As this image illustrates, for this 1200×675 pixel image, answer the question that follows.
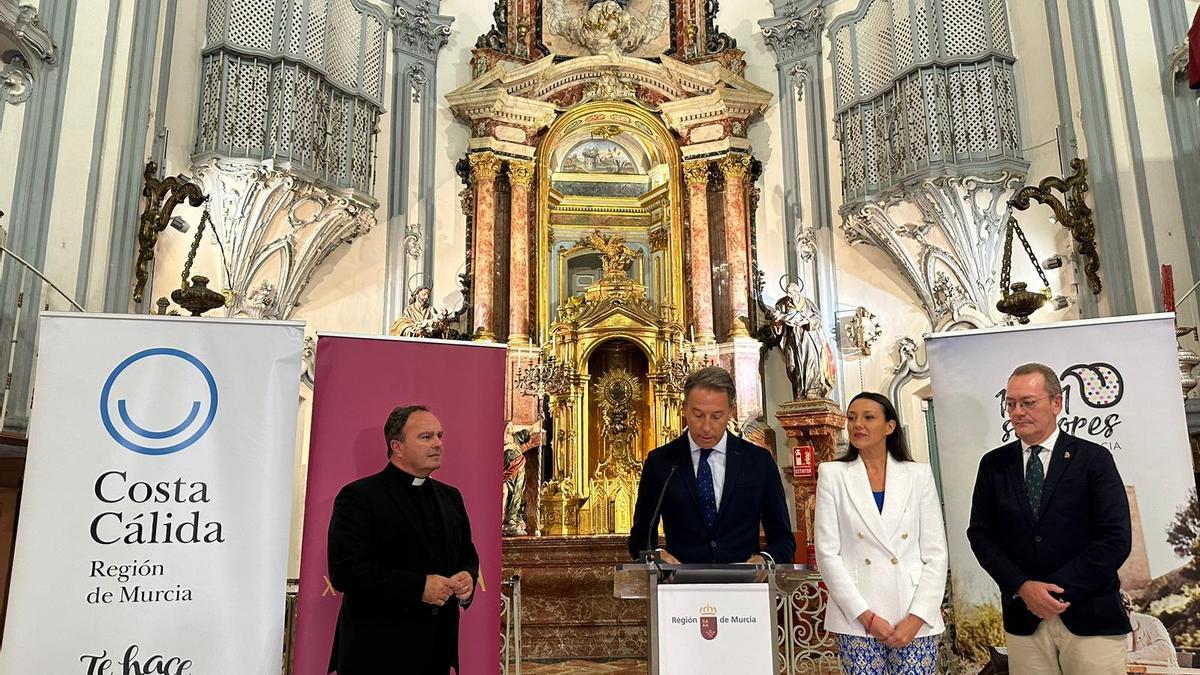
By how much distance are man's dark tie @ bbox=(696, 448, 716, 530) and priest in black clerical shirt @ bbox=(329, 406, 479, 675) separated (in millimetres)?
872

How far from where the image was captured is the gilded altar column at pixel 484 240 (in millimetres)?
9359

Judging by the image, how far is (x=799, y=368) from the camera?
8461 mm

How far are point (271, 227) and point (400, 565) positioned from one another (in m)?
6.02

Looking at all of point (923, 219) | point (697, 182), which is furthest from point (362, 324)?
point (923, 219)

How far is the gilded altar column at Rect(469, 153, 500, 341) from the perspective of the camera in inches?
368

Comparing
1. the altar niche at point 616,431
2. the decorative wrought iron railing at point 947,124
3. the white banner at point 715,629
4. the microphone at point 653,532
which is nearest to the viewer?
the white banner at point 715,629

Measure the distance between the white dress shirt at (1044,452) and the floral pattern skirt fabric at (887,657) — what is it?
0.71 meters

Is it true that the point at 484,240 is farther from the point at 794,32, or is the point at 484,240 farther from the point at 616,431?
the point at 794,32

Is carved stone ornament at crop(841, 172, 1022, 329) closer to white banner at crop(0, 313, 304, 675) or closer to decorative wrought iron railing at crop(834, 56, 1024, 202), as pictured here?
decorative wrought iron railing at crop(834, 56, 1024, 202)

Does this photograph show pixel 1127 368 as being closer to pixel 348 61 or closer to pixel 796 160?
pixel 796 160

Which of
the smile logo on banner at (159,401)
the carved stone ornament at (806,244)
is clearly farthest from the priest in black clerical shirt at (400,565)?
the carved stone ornament at (806,244)

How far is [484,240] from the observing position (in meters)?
9.60

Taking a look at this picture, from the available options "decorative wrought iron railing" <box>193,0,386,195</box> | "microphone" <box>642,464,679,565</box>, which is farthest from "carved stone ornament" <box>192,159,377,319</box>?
"microphone" <box>642,464,679,565</box>

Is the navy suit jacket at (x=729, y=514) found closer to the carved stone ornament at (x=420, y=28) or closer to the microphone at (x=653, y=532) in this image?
the microphone at (x=653, y=532)
